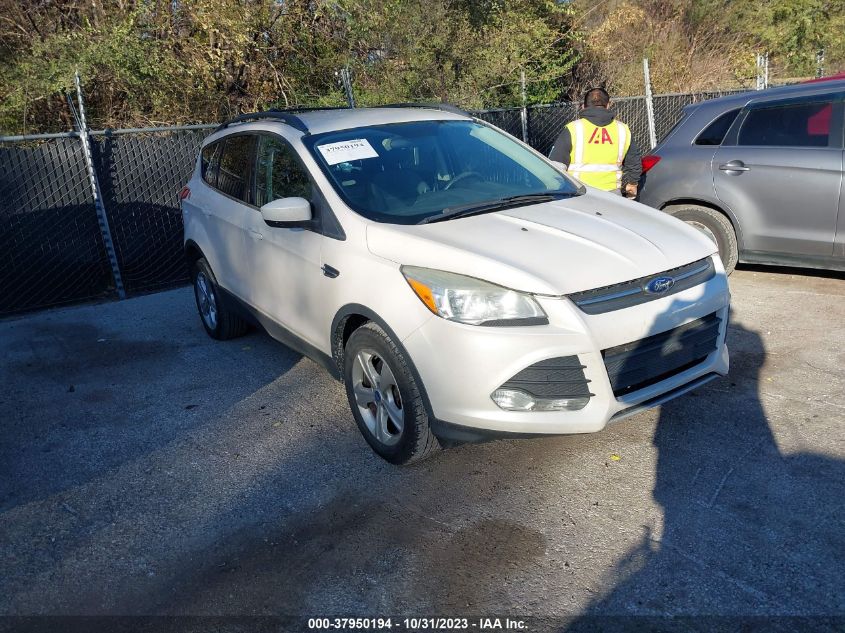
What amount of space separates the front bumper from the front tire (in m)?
0.13

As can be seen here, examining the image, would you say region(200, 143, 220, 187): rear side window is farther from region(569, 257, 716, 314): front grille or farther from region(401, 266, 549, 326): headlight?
region(569, 257, 716, 314): front grille

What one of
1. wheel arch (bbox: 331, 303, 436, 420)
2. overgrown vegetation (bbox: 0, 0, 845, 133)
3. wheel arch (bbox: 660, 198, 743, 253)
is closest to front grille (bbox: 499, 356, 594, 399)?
Answer: wheel arch (bbox: 331, 303, 436, 420)

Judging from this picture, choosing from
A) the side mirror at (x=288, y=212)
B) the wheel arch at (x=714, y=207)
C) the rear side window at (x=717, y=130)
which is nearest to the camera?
the side mirror at (x=288, y=212)

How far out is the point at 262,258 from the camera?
486 centimetres

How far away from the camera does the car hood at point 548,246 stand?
332 centimetres

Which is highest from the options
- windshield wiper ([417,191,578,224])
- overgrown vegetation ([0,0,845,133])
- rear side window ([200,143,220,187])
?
overgrown vegetation ([0,0,845,133])

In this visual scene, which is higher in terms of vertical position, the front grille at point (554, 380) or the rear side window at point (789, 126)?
the rear side window at point (789, 126)

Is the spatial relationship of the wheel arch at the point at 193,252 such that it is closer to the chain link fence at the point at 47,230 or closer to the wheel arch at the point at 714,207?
the chain link fence at the point at 47,230

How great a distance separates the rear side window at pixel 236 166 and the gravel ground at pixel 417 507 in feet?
4.53

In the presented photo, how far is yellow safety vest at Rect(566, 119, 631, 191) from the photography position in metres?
6.14

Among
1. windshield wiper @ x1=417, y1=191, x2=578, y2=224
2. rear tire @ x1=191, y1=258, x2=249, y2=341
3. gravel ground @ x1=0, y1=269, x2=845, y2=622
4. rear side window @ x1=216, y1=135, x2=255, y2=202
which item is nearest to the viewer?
gravel ground @ x1=0, y1=269, x2=845, y2=622

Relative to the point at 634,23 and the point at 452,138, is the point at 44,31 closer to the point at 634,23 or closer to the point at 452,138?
the point at 452,138

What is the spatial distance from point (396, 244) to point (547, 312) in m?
0.86

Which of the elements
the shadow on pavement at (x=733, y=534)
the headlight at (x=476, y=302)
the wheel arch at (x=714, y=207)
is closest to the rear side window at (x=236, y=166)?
the headlight at (x=476, y=302)
